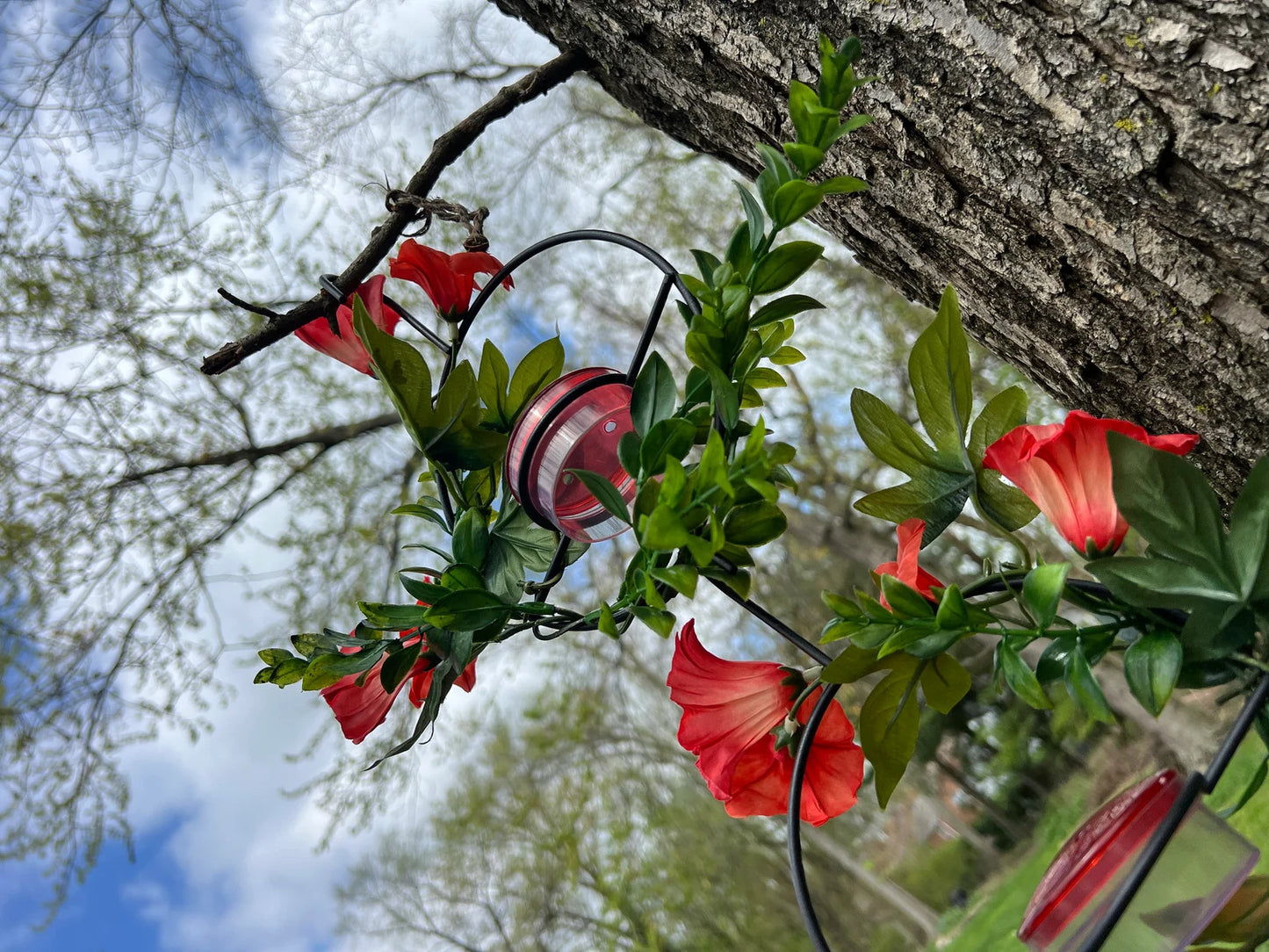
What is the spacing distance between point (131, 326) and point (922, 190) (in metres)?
1.97

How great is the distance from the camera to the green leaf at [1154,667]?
0.93ft

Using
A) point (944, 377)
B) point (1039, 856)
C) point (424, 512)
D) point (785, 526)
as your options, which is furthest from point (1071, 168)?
point (1039, 856)

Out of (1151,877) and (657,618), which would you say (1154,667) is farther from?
(657,618)

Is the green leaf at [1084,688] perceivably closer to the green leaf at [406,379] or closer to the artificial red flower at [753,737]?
the artificial red flower at [753,737]

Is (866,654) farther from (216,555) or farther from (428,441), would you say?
(216,555)

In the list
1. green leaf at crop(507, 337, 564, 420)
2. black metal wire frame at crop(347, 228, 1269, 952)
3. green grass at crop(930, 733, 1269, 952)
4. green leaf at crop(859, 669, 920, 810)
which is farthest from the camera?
green grass at crop(930, 733, 1269, 952)

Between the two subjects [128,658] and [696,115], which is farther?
[128,658]

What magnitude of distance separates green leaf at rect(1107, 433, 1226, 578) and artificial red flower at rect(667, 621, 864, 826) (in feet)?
0.49

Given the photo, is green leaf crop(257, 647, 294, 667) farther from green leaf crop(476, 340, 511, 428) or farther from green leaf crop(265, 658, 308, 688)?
green leaf crop(476, 340, 511, 428)

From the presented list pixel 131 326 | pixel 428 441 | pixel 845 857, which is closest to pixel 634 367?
pixel 428 441

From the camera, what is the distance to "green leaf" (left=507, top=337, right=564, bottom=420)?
1.46 feet

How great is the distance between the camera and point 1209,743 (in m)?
2.82

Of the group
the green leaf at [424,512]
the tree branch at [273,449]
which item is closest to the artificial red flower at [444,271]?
the green leaf at [424,512]

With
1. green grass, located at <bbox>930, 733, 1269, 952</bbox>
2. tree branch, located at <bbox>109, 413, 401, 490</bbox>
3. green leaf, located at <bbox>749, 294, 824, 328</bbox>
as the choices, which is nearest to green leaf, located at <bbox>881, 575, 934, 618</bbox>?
green leaf, located at <bbox>749, 294, 824, 328</bbox>
